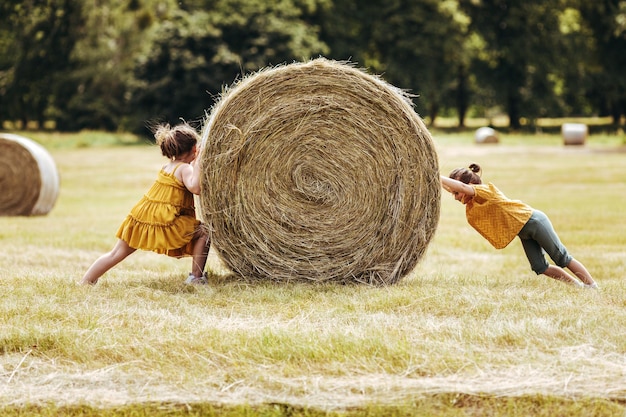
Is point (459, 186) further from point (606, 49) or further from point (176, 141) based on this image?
point (606, 49)

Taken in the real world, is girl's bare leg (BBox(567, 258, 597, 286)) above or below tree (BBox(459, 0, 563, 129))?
below

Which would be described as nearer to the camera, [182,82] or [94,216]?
[94,216]

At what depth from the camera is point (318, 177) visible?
21.4ft

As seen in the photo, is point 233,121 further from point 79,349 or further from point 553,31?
point 553,31

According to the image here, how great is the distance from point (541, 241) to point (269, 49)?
30.0 metres

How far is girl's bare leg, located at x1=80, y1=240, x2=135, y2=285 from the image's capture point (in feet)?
20.5

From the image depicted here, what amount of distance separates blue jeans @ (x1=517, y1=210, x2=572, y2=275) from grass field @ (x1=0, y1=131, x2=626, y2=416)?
175mm

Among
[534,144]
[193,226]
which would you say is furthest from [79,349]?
[534,144]

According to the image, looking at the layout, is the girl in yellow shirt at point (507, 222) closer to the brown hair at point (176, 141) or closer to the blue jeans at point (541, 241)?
the blue jeans at point (541, 241)

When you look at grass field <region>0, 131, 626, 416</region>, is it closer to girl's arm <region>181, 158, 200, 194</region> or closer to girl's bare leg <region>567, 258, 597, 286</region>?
girl's bare leg <region>567, 258, 597, 286</region>

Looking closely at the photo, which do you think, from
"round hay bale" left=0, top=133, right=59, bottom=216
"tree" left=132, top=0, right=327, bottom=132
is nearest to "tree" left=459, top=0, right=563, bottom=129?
"tree" left=132, top=0, right=327, bottom=132

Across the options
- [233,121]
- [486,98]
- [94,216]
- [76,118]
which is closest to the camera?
[233,121]

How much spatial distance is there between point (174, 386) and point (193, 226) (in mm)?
2619

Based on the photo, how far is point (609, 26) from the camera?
40.5 m
